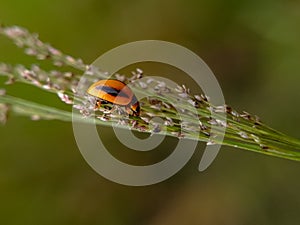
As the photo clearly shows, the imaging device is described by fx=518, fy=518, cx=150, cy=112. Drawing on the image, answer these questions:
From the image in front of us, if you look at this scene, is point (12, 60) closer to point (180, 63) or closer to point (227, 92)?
point (180, 63)

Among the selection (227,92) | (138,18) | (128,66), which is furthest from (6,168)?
(227,92)

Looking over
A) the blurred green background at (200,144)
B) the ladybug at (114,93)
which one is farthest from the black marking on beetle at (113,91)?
the blurred green background at (200,144)

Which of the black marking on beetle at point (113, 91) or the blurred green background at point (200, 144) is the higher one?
the blurred green background at point (200, 144)

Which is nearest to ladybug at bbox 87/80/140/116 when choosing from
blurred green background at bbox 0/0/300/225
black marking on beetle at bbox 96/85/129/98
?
black marking on beetle at bbox 96/85/129/98

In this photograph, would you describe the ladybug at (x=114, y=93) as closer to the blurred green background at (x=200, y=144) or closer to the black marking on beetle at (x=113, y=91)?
the black marking on beetle at (x=113, y=91)

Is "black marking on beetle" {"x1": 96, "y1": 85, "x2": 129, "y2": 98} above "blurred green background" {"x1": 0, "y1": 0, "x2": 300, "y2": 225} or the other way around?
the other way around

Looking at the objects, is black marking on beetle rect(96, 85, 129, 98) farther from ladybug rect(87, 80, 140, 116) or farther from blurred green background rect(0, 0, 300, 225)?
blurred green background rect(0, 0, 300, 225)
